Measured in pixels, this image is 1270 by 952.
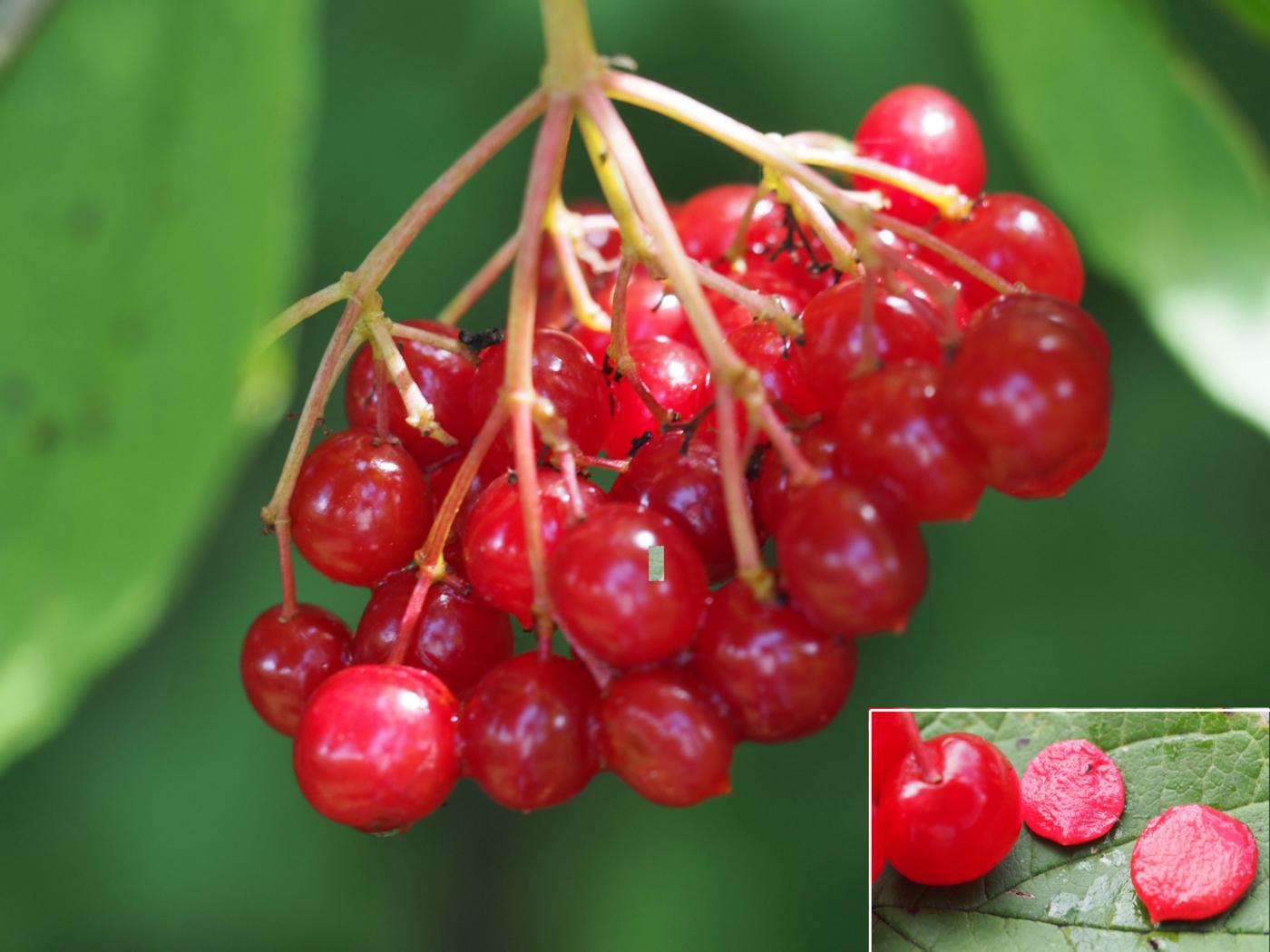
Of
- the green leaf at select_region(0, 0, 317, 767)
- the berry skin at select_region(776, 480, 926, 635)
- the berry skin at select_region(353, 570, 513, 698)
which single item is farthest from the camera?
the berry skin at select_region(353, 570, 513, 698)

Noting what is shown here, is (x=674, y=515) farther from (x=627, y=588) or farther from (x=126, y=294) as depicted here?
(x=126, y=294)

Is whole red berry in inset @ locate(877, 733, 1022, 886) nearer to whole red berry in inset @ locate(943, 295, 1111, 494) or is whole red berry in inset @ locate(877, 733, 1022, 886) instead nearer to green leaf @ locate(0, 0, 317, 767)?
whole red berry in inset @ locate(943, 295, 1111, 494)

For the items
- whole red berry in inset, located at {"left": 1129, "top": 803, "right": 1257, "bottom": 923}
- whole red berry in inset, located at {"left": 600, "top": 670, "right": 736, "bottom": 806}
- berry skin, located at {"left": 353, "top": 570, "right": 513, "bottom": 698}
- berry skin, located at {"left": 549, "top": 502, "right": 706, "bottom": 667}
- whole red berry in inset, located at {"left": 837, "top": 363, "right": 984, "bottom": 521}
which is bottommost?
whole red berry in inset, located at {"left": 1129, "top": 803, "right": 1257, "bottom": 923}

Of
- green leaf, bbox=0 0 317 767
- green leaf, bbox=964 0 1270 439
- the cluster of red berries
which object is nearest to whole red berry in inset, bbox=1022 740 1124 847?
the cluster of red berries

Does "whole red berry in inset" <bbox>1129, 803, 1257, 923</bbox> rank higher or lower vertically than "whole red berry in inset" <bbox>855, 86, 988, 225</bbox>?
lower

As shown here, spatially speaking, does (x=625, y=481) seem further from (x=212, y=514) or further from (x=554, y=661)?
(x=212, y=514)

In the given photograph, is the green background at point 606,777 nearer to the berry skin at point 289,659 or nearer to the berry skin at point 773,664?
the berry skin at point 289,659
